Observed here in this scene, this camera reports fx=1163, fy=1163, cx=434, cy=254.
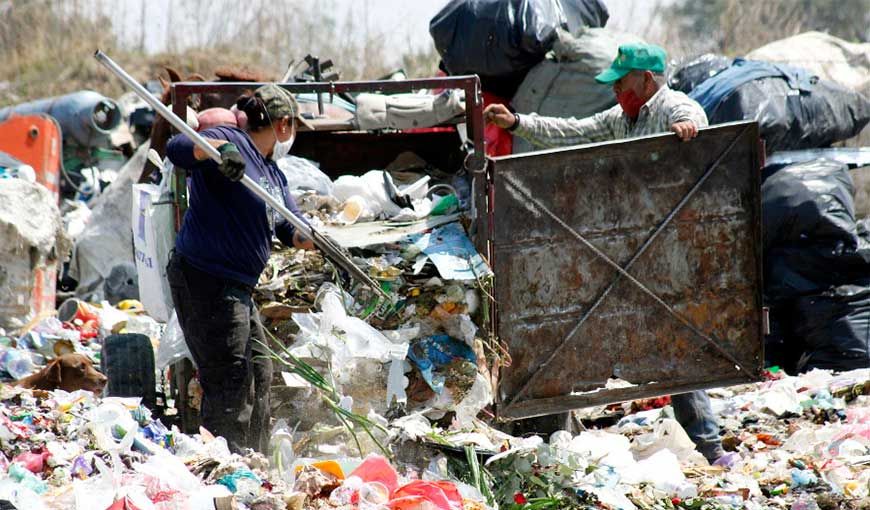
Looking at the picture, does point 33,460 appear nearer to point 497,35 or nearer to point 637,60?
point 637,60

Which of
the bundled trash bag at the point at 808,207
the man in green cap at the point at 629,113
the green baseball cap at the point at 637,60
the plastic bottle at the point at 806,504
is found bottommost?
the plastic bottle at the point at 806,504

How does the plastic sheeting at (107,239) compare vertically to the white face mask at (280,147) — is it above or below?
below

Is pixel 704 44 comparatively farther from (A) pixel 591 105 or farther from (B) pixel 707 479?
(B) pixel 707 479

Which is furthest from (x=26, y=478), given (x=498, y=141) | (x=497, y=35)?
(x=497, y=35)

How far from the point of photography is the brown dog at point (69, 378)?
5.92 m

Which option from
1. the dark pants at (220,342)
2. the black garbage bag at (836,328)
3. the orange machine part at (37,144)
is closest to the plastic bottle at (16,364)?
the dark pants at (220,342)

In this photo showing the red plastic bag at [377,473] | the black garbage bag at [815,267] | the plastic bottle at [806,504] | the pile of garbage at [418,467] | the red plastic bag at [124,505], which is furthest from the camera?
the black garbage bag at [815,267]

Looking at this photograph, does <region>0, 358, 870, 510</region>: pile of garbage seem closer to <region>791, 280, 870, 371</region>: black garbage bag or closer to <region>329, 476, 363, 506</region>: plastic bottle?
<region>329, 476, 363, 506</region>: plastic bottle

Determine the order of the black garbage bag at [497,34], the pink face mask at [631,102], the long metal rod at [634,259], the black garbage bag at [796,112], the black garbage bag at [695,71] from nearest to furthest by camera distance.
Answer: the long metal rod at [634,259] → the pink face mask at [631,102] → the black garbage bag at [497,34] → the black garbage bag at [796,112] → the black garbage bag at [695,71]

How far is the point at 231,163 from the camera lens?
13.9 feet

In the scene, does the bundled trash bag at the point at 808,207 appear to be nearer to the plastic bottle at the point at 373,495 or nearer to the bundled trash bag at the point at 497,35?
the bundled trash bag at the point at 497,35

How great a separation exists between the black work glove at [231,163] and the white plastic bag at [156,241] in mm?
988

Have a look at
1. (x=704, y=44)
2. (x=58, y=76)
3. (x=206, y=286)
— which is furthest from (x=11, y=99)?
(x=206, y=286)

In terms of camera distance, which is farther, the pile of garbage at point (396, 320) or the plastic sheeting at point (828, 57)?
the plastic sheeting at point (828, 57)
